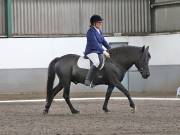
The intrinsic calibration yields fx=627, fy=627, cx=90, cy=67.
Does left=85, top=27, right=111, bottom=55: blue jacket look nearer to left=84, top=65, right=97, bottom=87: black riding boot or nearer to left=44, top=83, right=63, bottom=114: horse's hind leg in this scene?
left=84, top=65, right=97, bottom=87: black riding boot

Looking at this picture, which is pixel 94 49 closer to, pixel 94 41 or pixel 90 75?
pixel 94 41

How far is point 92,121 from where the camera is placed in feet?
44.4

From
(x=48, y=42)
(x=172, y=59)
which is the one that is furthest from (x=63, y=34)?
(x=172, y=59)

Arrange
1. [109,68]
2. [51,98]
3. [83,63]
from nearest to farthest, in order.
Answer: [109,68] < [83,63] < [51,98]

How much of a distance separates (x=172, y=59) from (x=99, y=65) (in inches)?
451

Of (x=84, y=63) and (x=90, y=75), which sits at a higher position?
(x=84, y=63)

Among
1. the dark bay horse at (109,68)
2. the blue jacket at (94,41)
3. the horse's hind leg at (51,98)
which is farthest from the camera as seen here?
the horse's hind leg at (51,98)

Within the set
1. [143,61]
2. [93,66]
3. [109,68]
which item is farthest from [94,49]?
[143,61]

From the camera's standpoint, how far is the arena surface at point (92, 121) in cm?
1157

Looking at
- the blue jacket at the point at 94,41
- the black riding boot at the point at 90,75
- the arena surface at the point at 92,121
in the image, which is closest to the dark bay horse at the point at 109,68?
the black riding boot at the point at 90,75

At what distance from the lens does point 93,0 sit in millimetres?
28188

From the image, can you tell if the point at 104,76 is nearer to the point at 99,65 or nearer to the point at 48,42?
the point at 99,65

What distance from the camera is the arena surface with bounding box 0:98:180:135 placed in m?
11.6

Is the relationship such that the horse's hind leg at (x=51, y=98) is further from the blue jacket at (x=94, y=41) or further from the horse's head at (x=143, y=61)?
the horse's head at (x=143, y=61)
